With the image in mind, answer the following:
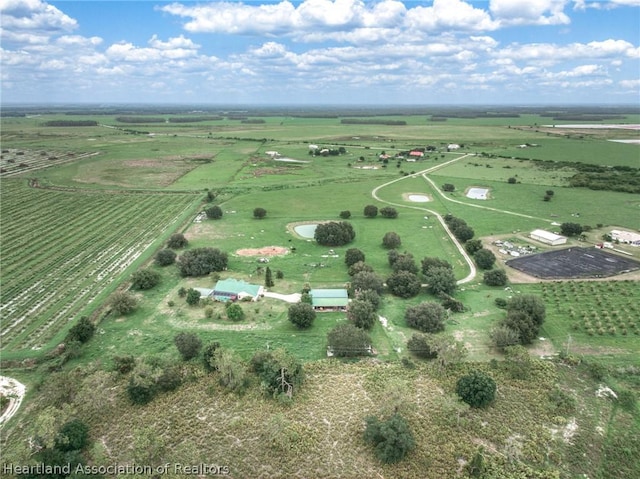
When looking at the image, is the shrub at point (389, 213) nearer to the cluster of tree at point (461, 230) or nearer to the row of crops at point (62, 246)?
the cluster of tree at point (461, 230)

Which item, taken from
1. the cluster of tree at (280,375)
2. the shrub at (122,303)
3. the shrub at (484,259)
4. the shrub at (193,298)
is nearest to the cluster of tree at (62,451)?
the cluster of tree at (280,375)

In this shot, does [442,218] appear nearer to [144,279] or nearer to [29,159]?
[144,279]

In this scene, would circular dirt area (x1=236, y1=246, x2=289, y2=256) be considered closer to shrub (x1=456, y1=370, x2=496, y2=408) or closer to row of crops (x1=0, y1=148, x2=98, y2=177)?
shrub (x1=456, y1=370, x2=496, y2=408)

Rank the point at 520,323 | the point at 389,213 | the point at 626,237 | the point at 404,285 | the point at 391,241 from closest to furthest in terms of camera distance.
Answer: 1. the point at 520,323
2. the point at 404,285
3. the point at 391,241
4. the point at 626,237
5. the point at 389,213

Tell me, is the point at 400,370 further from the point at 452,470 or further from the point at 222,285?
the point at 222,285

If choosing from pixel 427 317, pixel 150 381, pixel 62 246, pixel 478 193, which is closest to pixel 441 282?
pixel 427 317

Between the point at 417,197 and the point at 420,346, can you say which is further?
the point at 417,197

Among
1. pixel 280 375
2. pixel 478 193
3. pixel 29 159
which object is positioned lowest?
pixel 280 375
